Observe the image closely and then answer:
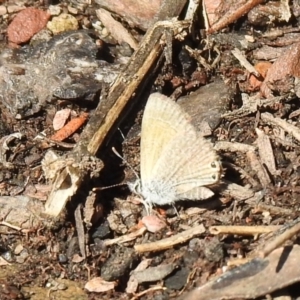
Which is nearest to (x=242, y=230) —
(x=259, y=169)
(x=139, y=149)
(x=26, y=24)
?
(x=259, y=169)

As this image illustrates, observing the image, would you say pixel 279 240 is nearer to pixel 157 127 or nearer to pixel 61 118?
pixel 157 127

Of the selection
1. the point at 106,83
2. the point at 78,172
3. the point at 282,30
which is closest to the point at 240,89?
the point at 282,30

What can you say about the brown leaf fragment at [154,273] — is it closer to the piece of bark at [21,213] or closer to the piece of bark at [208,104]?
the piece of bark at [21,213]

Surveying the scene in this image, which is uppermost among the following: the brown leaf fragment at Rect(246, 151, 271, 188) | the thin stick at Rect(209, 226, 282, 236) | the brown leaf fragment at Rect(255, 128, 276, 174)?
the brown leaf fragment at Rect(255, 128, 276, 174)

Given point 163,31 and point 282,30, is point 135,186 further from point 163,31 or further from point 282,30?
point 282,30

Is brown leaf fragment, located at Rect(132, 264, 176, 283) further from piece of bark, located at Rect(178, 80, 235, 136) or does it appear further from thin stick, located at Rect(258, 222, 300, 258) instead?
piece of bark, located at Rect(178, 80, 235, 136)

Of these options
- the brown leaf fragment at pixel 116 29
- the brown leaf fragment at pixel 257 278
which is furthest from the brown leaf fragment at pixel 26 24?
the brown leaf fragment at pixel 257 278

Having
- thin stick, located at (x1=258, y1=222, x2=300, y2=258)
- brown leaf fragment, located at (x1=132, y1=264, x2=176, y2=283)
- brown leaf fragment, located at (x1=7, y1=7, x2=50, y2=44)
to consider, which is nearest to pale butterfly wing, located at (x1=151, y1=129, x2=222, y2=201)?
brown leaf fragment, located at (x1=132, y1=264, x2=176, y2=283)
